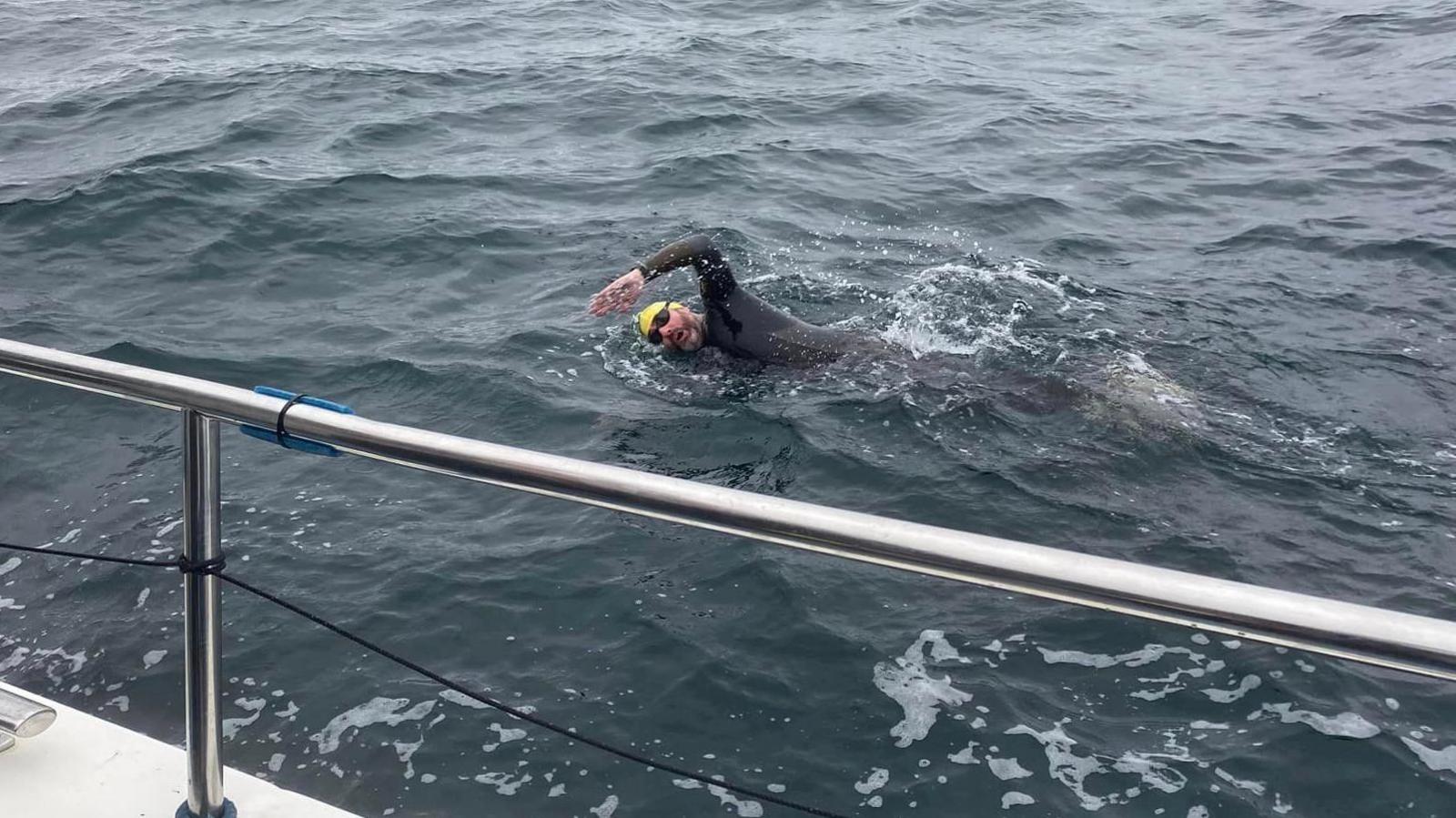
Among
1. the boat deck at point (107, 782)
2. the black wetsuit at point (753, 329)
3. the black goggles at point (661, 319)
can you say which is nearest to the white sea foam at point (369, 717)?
the boat deck at point (107, 782)

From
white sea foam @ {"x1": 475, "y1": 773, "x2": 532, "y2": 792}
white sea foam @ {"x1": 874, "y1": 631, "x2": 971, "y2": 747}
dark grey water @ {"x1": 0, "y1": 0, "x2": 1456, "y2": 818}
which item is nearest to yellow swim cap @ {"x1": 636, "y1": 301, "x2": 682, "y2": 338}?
dark grey water @ {"x1": 0, "y1": 0, "x2": 1456, "y2": 818}

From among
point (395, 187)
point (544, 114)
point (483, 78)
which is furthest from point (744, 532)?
point (483, 78)

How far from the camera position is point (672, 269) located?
7598 millimetres

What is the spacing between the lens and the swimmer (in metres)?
7.89

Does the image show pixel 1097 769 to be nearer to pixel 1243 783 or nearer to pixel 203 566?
pixel 1243 783

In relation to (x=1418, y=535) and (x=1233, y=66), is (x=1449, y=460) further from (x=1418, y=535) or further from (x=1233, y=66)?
(x=1233, y=66)

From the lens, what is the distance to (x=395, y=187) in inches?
431

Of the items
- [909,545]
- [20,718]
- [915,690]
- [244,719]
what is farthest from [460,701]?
[909,545]

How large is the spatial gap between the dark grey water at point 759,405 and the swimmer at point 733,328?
0.21 m

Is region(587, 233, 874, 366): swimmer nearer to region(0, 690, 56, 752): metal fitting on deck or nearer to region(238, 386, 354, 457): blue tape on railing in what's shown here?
region(0, 690, 56, 752): metal fitting on deck

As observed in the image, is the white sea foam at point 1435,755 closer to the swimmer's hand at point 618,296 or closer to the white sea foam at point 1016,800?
the white sea foam at point 1016,800

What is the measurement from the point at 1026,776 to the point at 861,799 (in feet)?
1.94

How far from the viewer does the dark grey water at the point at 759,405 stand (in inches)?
177

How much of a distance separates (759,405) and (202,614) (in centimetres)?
544
